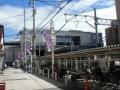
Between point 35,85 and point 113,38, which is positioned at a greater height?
point 113,38

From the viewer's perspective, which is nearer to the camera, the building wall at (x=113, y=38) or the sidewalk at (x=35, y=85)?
the sidewalk at (x=35, y=85)

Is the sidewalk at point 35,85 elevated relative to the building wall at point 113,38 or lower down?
lower down

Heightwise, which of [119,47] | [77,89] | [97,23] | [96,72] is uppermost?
[97,23]

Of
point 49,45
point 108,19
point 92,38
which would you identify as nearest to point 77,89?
point 49,45

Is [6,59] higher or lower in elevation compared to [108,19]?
lower

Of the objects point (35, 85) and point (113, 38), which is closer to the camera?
point (35, 85)

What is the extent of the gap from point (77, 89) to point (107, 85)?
2.72m

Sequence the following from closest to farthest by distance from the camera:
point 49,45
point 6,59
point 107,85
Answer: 1. point 107,85
2. point 49,45
3. point 6,59

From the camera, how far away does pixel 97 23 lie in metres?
22.4

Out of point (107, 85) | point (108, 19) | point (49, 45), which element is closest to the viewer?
point (107, 85)

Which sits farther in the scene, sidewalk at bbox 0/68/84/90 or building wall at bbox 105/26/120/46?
building wall at bbox 105/26/120/46

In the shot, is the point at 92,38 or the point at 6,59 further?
the point at 6,59

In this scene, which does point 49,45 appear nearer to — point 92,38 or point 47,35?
point 47,35

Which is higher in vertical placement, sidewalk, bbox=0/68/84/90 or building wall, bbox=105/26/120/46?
building wall, bbox=105/26/120/46
